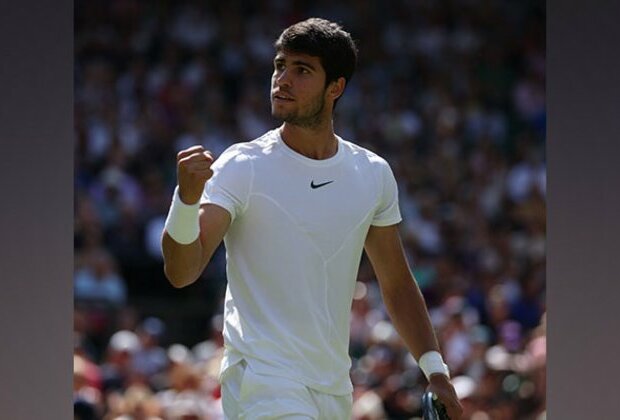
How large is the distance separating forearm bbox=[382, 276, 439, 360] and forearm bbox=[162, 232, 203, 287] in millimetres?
872

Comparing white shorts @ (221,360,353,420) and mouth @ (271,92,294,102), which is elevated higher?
mouth @ (271,92,294,102)

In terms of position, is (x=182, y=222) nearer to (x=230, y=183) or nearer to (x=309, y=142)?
(x=230, y=183)

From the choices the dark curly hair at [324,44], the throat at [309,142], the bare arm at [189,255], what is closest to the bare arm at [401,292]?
the throat at [309,142]

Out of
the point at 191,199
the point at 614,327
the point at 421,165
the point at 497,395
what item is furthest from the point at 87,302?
the point at 191,199

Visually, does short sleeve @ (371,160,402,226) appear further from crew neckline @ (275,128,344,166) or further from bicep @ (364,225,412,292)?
crew neckline @ (275,128,344,166)

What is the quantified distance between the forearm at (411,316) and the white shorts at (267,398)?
1.36 feet

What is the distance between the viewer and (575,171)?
5.06 metres

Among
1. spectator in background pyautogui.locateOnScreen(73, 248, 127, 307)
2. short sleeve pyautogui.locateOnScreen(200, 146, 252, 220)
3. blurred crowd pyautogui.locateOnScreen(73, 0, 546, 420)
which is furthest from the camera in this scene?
spectator in background pyautogui.locateOnScreen(73, 248, 127, 307)

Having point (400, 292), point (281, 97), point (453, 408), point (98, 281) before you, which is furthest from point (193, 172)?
point (98, 281)

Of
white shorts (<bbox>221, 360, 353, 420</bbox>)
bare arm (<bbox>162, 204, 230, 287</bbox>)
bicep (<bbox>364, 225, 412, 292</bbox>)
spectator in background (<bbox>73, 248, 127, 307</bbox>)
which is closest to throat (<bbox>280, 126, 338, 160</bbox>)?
bicep (<bbox>364, 225, 412, 292</bbox>)

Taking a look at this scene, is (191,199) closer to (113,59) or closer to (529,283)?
(529,283)

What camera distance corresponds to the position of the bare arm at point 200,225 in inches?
154

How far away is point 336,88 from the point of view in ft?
14.9

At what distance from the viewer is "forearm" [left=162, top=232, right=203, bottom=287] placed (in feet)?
13.1
